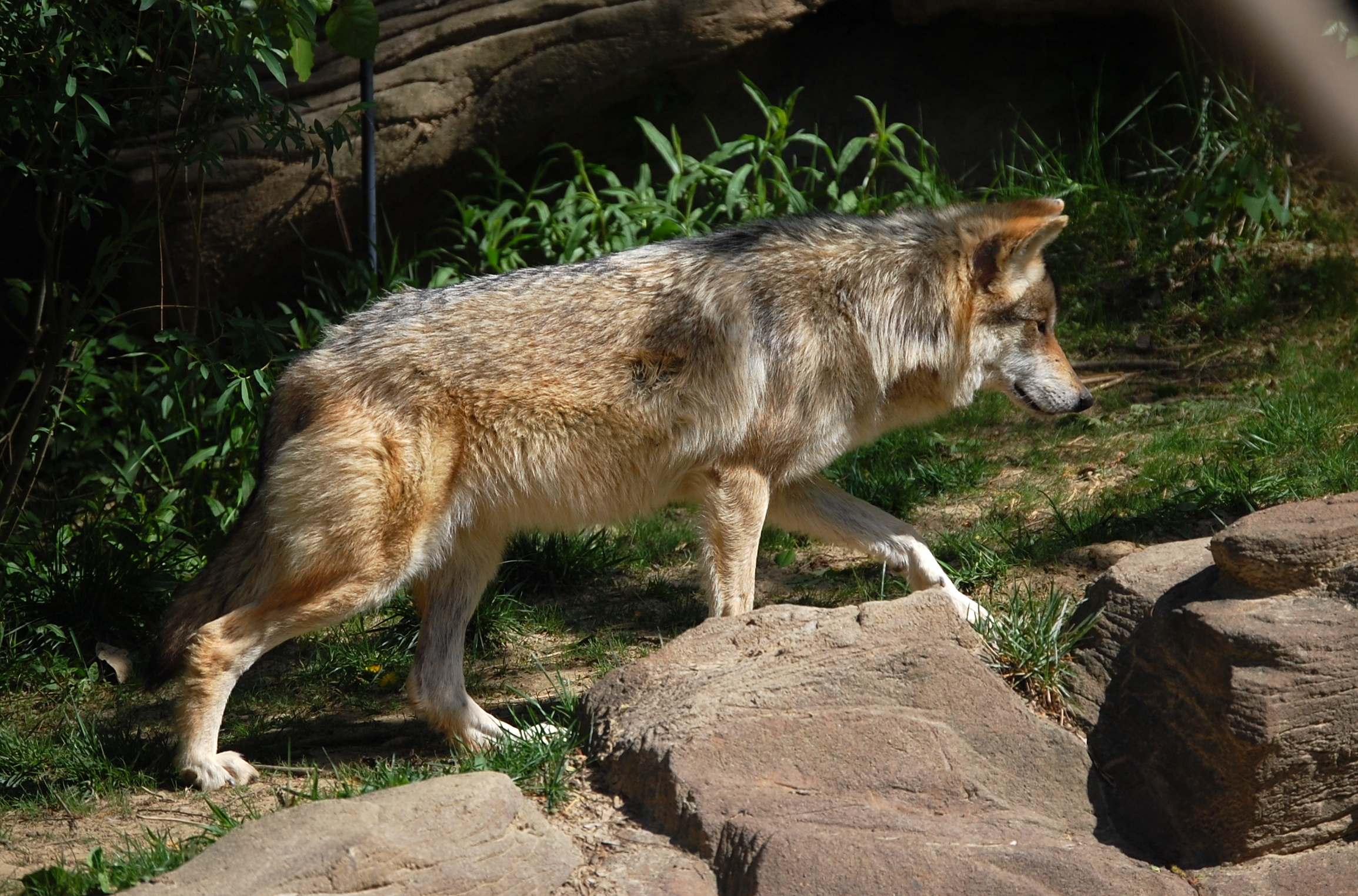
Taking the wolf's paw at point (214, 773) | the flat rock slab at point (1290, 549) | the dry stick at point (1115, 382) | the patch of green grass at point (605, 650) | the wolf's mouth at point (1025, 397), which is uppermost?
the wolf's mouth at point (1025, 397)

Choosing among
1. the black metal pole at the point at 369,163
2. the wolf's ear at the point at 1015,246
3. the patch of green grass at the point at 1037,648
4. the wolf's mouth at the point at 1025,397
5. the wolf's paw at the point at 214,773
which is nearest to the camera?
the patch of green grass at the point at 1037,648

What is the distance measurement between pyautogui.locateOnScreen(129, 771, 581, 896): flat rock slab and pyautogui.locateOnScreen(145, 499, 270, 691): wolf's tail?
4.84 feet

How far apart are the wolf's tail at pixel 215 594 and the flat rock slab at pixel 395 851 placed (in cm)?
148

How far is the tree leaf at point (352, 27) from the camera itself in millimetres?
4375

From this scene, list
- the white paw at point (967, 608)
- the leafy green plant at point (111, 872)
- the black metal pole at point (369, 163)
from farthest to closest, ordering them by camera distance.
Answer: the black metal pole at point (369, 163) < the white paw at point (967, 608) < the leafy green plant at point (111, 872)

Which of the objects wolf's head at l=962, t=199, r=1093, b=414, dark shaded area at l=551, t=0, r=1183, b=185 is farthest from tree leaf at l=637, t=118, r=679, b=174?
wolf's head at l=962, t=199, r=1093, b=414

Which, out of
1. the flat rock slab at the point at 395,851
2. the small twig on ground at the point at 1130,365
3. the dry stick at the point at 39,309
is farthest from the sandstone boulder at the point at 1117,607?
the dry stick at the point at 39,309

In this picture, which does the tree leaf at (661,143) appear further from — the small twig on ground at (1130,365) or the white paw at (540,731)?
the white paw at (540,731)

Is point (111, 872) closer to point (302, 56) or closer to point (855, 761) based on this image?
point (855, 761)

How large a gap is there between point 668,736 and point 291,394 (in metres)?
2.04

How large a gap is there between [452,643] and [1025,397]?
102 inches

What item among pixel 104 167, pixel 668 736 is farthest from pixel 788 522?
pixel 104 167

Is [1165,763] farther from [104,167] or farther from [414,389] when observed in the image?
[104,167]

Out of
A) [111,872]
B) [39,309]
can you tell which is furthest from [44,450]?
[111,872]
